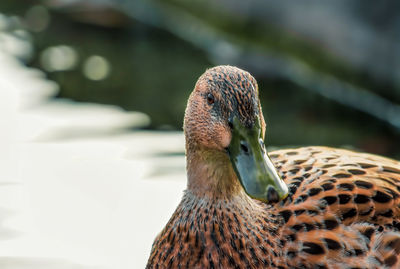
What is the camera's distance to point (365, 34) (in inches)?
324

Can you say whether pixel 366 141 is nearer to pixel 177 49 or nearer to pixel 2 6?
pixel 177 49

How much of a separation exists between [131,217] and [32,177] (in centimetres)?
104

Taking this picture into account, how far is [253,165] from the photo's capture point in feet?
12.2

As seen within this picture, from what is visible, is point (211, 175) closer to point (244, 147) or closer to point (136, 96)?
point (244, 147)

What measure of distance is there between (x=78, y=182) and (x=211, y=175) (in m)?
2.48

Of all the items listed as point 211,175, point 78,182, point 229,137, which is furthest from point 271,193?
point 78,182

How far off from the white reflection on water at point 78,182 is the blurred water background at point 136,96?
1cm

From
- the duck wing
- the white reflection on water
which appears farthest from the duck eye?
the white reflection on water

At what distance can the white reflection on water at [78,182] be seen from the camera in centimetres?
540

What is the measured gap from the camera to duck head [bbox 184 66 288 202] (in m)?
3.69

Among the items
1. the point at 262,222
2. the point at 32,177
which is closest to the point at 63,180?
the point at 32,177

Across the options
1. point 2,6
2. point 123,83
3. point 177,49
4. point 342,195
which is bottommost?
point 342,195

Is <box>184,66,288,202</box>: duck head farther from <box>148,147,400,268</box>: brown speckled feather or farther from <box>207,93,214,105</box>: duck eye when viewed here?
<box>148,147,400,268</box>: brown speckled feather

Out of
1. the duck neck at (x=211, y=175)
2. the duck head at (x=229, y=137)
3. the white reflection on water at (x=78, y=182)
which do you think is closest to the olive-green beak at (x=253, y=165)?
the duck head at (x=229, y=137)
